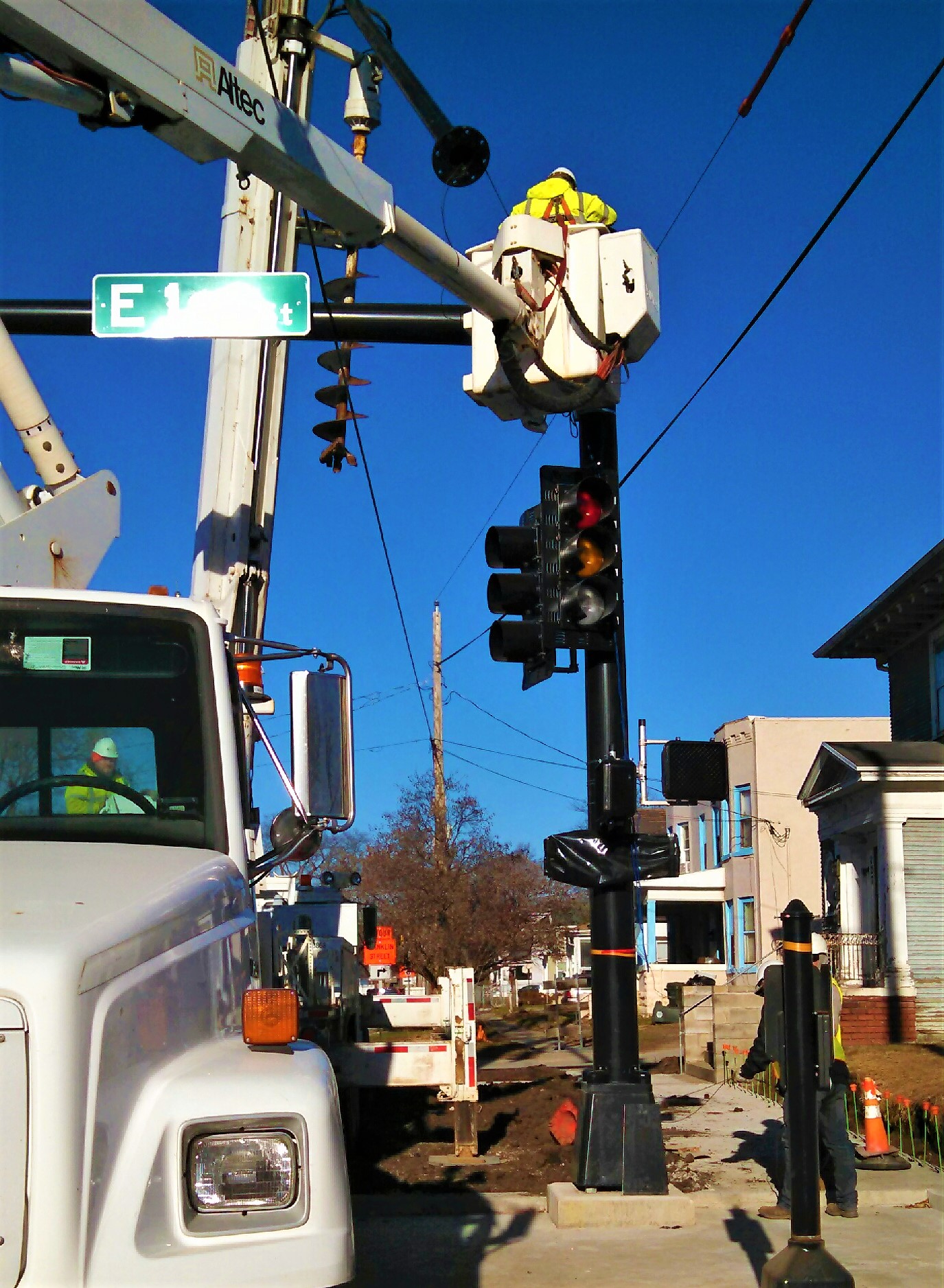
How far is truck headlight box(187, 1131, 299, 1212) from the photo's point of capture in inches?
134

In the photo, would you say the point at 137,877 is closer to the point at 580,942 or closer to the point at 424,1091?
the point at 424,1091

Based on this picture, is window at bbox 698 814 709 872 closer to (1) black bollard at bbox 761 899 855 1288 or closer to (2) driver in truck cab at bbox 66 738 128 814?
(1) black bollard at bbox 761 899 855 1288

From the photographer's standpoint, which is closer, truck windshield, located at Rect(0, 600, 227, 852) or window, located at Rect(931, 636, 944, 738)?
truck windshield, located at Rect(0, 600, 227, 852)

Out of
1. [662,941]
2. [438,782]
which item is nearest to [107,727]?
[438,782]

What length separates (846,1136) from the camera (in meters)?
9.09

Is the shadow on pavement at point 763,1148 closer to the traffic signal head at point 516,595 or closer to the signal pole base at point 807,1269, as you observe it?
the traffic signal head at point 516,595

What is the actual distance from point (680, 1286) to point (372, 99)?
7.99 meters

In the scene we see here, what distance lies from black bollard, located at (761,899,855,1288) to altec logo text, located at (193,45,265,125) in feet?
14.8

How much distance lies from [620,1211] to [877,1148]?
2.89m

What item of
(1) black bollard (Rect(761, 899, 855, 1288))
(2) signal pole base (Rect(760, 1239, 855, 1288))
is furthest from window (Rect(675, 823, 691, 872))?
(2) signal pole base (Rect(760, 1239, 855, 1288))

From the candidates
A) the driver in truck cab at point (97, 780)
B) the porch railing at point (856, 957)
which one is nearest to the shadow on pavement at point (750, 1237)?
the driver in truck cab at point (97, 780)

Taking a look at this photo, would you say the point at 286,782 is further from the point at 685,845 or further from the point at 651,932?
the point at 685,845

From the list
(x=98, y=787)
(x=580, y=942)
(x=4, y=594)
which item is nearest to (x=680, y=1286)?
(x=98, y=787)

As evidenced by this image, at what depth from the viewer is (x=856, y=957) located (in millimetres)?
24672
